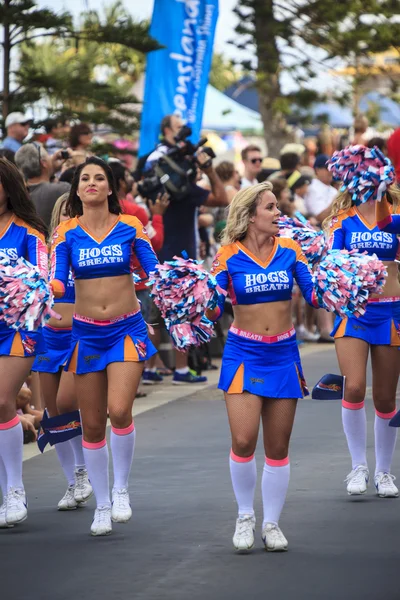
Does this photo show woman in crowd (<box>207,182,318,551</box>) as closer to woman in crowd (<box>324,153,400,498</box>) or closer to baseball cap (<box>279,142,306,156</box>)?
woman in crowd (<box>324,153,400,498</box>)

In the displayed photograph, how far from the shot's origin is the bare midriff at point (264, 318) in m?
7.17

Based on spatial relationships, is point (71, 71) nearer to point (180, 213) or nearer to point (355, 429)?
point (180, 213)

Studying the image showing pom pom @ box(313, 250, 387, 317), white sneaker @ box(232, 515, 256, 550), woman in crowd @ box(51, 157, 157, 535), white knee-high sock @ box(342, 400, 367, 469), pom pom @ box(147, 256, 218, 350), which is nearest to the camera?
pom pom @ box(147, 256, 218, 350)

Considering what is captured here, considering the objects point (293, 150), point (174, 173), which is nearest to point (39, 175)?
point (174, 173)

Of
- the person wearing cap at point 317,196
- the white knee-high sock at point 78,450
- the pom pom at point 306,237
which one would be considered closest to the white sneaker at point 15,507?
the white knee-high sock at point 78,450

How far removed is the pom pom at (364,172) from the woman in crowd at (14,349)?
1.78m

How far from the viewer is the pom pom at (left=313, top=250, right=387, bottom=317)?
7270 mm

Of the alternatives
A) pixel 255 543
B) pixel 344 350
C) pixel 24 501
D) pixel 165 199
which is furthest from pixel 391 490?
pixel 165 199

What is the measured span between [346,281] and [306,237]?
0.58 metres

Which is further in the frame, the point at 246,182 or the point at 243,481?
the point at 246,182

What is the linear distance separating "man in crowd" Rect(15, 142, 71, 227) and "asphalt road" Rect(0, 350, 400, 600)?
1959mm

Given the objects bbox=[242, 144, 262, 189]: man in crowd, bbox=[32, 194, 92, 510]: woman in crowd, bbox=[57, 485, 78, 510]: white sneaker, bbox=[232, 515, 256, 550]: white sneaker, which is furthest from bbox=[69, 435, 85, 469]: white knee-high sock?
bbox=[242, 144, 262, 189]: man in crowd

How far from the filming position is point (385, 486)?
848cm

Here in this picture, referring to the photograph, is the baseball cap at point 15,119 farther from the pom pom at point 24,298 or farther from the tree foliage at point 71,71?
the pom pom at point 24,298
